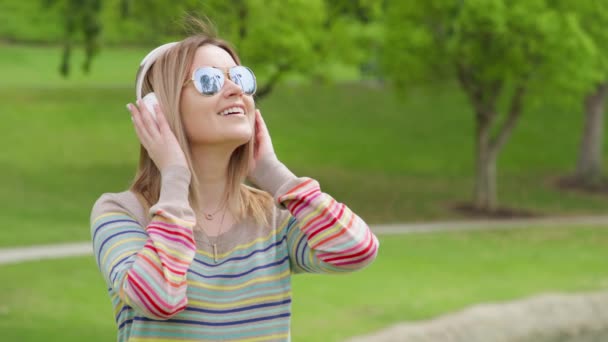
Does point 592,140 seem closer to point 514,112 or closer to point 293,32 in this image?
point 514,112

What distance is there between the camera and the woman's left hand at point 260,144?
2.95m

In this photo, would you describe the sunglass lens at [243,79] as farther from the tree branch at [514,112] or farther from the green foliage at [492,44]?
the tree branch at [514,112]

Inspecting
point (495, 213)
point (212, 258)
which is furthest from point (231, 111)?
point (495, 213)

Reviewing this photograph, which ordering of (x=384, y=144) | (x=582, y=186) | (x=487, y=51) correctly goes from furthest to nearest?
1. (x=384, y=144)
2. (x=582, y=186)
3. (x=487, y=51)

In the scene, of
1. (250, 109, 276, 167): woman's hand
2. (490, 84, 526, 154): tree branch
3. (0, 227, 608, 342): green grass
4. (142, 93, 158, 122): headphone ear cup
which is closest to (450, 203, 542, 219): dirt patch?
(490, 84, 526, 154): tree branch

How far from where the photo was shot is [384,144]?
3431 cm

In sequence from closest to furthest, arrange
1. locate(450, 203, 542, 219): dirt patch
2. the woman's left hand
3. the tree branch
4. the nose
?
the nose, the woman's left hand, the tree branch, locate(450, 203, 542, 219): dirt patch

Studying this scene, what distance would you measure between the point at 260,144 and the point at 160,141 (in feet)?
1.13

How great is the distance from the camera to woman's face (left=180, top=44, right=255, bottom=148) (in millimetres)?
2771

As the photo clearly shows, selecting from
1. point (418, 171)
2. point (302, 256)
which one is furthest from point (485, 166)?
point (302, 256)

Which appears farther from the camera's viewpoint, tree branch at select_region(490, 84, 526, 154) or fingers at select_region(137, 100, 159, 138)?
tree branch at select_region(490, 84, 526, 154)

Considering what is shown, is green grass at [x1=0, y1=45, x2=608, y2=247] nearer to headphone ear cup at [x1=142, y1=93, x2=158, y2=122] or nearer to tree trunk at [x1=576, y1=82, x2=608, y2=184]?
tree trunk at [x1=576, y1=82, x2=608, y2=184]

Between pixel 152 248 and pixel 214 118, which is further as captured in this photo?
pixel 214 118

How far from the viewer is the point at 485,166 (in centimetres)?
2506
